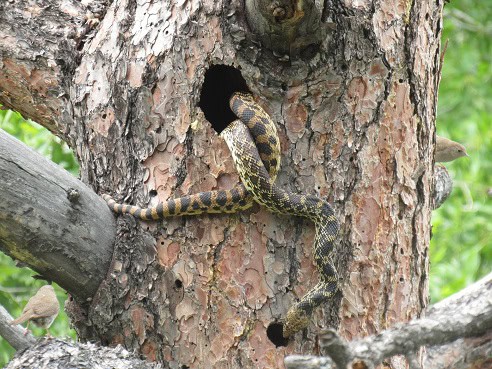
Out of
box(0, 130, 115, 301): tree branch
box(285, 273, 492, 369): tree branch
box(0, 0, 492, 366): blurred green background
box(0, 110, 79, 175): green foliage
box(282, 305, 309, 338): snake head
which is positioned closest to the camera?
box(285, 273, 492, 369): tree branch

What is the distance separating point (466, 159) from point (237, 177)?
20.4ft

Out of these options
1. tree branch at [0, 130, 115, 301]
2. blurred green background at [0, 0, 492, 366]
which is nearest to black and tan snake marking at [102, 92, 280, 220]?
tree branch at [0, 130, 115, 301]

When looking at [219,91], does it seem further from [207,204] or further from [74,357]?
[74,357]

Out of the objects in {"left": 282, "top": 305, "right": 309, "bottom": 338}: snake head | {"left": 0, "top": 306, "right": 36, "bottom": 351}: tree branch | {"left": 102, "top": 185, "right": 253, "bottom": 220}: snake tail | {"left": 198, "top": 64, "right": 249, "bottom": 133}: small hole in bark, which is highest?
{"left": 198, "top": 64, "right": 249, "bottom": 133}: small hole in bark

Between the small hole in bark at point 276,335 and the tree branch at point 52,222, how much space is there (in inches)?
42.4

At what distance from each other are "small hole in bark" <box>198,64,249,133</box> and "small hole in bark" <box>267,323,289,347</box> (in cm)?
151

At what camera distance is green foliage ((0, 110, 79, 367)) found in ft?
25.0

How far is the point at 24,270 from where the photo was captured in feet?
29.1

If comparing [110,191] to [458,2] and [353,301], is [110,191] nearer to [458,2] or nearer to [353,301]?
[353,301]

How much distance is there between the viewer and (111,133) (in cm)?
510

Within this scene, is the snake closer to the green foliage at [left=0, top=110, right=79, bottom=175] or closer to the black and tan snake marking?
the black and tan snake marking

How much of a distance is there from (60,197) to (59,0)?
1.73 meters

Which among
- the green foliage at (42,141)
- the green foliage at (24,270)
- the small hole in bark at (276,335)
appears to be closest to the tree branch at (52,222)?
the small hole in bark at (276,335)

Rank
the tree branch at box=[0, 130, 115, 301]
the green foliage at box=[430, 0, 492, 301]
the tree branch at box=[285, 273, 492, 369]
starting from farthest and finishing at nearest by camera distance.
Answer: the green foliage at box=[430, 0, 492, 301] < the tree branch at box=[0, 130, 115, 301] < the tree branch at box=[285, 273, 492, 369]
